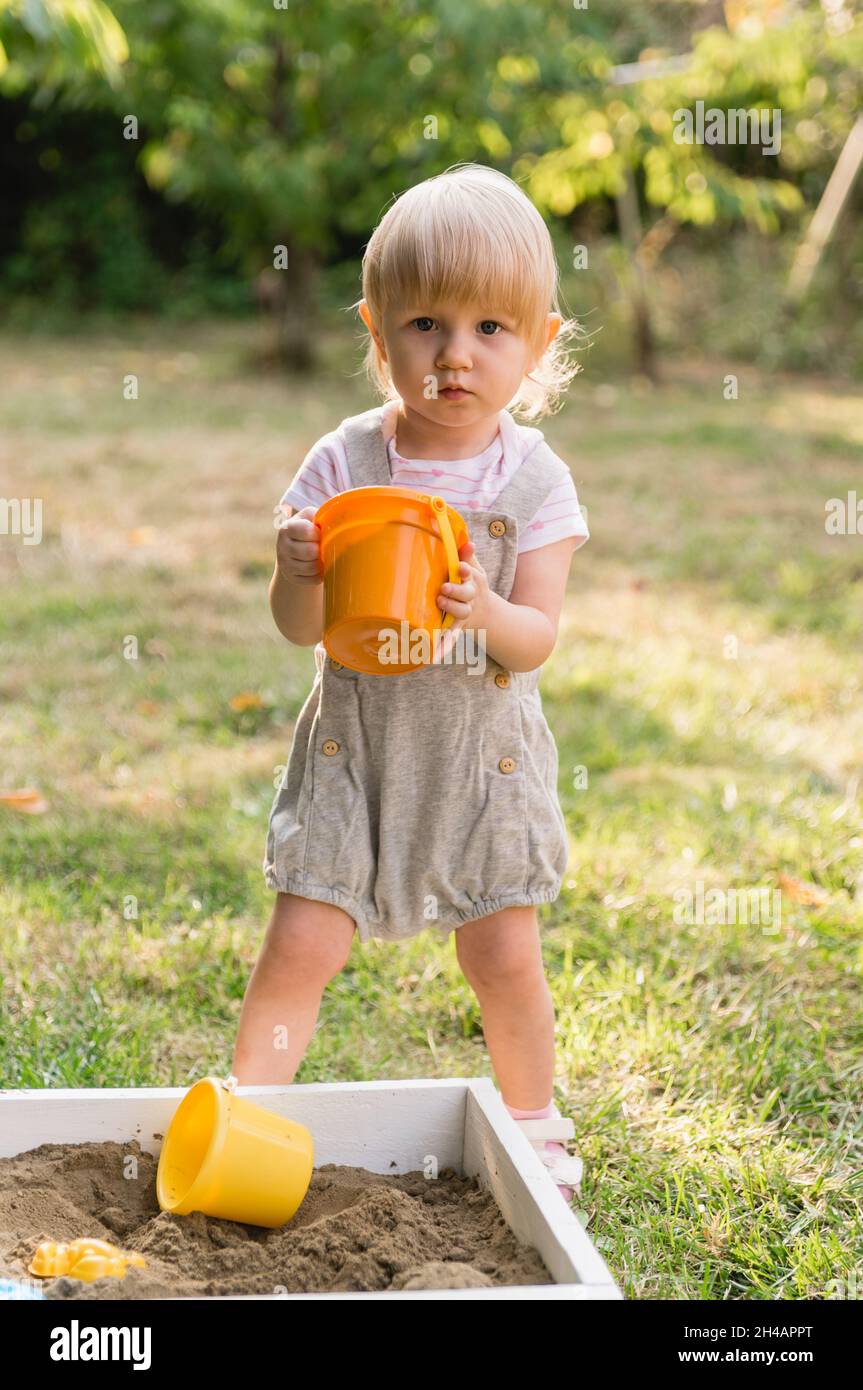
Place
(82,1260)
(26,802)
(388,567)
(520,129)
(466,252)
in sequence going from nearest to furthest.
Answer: (82,1260), (388,567), (466,252), (26,802), (520,129)

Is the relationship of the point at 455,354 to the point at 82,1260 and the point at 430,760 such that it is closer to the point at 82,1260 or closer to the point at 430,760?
the point at 430,760

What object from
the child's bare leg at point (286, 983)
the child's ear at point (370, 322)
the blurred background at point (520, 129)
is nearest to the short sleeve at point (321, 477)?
the child's ear at point (370, 322)

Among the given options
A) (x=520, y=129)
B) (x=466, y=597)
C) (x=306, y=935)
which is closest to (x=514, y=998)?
(x=306, y=935)

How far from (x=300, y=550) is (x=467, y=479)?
0.28 metres

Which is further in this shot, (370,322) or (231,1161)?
(370,322)

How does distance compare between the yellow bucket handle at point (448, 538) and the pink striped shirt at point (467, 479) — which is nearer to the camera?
the yellow bucket handle at point (448, 538)

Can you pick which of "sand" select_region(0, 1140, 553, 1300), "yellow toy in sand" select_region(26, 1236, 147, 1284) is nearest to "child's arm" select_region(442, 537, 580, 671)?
"sand" select_region(0, 1140, 553, 1300)

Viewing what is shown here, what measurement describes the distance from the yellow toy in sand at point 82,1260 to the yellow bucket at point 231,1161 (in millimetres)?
123

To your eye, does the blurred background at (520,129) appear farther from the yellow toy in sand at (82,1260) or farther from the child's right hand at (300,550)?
the yellow toy in sand at (82,1260)

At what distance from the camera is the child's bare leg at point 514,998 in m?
1.97

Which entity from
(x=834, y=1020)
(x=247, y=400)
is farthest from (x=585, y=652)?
(x=247, y=400)

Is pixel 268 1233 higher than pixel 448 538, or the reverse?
pixel 448 538

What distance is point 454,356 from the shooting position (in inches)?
69.1

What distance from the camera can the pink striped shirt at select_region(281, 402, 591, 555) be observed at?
1.91 meters
